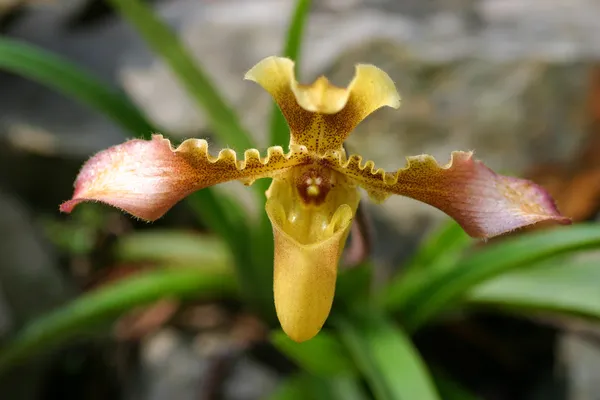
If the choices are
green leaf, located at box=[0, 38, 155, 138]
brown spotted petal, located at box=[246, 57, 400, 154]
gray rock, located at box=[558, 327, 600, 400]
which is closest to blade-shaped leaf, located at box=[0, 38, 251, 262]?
green leaf, located at box=[0, 38, 155, 138]

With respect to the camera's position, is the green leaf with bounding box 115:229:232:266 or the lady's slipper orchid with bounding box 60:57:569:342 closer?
the lady's slipper orchid with bounding box 60:57:569:342

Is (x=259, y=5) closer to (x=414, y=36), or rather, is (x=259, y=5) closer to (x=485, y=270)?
(x=414, y=36)

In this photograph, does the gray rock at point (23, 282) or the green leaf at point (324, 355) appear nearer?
the green leaf at point (324, 355)

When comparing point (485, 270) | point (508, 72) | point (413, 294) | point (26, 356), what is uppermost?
point (508, 72)

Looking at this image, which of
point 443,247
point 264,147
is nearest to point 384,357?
point 443,247

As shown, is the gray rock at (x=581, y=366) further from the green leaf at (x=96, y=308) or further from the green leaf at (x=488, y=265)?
the green leaf at (x=96, y=308)

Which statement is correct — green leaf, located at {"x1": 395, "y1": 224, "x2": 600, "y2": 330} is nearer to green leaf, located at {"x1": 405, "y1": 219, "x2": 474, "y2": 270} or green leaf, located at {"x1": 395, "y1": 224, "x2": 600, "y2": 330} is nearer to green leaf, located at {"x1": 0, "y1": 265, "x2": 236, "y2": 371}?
green leaf, located at {"x1": 405, "y1": 219, "x2": 474, "y2": 270}

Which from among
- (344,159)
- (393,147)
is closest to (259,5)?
(393,147)

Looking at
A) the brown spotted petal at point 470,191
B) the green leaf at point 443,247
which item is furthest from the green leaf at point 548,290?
the brown spotted petal at point 470,191
